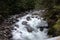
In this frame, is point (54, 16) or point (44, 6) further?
point (44, 6)

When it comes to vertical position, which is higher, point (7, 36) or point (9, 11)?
point (9, 11)

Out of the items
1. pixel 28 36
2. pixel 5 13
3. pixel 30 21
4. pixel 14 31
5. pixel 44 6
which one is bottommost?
pixel 28 36

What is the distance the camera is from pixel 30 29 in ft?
42.3

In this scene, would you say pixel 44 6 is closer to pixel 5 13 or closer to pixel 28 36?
pixel 5 13

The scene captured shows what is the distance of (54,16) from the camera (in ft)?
42.6

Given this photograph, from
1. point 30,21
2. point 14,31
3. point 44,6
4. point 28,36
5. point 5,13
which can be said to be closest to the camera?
point 28,36

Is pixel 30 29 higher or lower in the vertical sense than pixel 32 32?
higher

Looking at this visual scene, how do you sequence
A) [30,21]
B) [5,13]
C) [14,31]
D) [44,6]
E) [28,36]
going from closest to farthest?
[28,36] < [14,31] < [30,21] < [5,13] < [44,6]

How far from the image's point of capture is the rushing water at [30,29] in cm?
1200

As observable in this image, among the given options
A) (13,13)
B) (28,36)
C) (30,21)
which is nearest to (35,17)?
(30,21)

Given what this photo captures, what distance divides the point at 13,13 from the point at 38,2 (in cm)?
370

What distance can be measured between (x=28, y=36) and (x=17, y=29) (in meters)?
1.44

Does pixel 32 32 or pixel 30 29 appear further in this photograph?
pixel 30 29

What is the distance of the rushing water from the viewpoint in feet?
39.4
